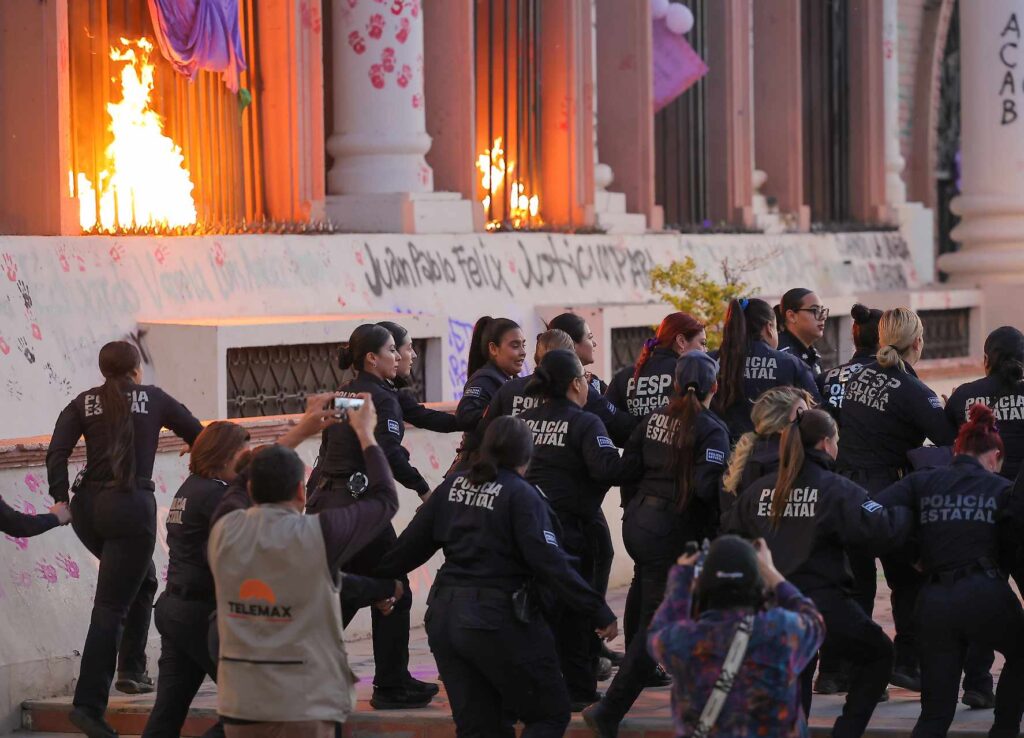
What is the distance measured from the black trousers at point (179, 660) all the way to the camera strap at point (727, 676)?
8.10 ft

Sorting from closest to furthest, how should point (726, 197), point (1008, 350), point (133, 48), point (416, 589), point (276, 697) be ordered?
point (276, 697) < point (1008, 350) < point (416, 589) < point (133, 48) < point (726, 197)

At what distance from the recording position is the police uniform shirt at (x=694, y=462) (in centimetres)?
759

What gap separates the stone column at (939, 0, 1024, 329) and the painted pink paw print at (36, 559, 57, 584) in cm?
1345

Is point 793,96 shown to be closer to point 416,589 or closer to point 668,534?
point 416,589

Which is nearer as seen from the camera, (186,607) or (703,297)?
(186,607)

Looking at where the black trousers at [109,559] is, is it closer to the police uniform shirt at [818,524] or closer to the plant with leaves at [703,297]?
the police uniform shirt at [818,524]

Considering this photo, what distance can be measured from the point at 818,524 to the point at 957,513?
538 millimetres

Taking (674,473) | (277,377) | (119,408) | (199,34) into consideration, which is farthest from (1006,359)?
(199,34)

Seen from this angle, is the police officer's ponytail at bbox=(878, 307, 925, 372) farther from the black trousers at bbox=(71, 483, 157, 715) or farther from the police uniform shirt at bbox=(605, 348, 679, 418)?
the black trousers at bbox=(71, 483, 157, 715)

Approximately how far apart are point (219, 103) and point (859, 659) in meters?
8.28

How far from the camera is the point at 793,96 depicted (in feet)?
69.4

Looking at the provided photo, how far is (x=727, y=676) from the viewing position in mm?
5203

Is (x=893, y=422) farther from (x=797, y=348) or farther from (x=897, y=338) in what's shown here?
(x=797, y=348)

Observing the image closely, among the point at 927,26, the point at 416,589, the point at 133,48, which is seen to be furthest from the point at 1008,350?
the point at 927,26
